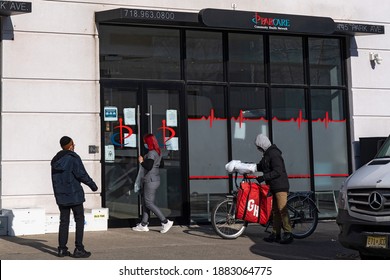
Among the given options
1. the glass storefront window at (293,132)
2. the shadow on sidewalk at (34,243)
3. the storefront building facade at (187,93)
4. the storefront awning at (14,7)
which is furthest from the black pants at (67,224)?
the glass storefront window at (293,132)

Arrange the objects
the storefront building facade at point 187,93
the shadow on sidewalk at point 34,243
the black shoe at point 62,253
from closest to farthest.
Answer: the black shoe at point 62,253 → the shadow on sidewalk at point 34,243 → the storefront building facade at point 187,93

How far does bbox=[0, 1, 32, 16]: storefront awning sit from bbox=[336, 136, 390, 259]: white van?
6.57 meters

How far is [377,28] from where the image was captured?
1506cm

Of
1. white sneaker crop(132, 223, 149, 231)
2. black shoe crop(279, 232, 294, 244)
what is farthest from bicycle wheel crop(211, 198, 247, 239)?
white sneaker crop(132, 223, 149, 231)

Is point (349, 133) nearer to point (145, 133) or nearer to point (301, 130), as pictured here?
point (301, 130)

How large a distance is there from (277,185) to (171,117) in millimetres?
3403

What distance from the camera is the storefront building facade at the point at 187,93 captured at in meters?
12.9

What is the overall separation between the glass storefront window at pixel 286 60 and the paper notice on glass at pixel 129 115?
3.26m

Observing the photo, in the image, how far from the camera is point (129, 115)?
13.7 meters

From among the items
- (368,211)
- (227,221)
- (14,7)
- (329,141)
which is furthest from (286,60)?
(368,211)

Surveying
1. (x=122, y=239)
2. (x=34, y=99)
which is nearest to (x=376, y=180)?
(x=122, y=239)

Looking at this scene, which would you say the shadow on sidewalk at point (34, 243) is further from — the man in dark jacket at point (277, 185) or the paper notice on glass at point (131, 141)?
the man in dark jacket at point (277, 185)

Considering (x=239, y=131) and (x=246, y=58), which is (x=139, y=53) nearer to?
(x=246, y=58)
